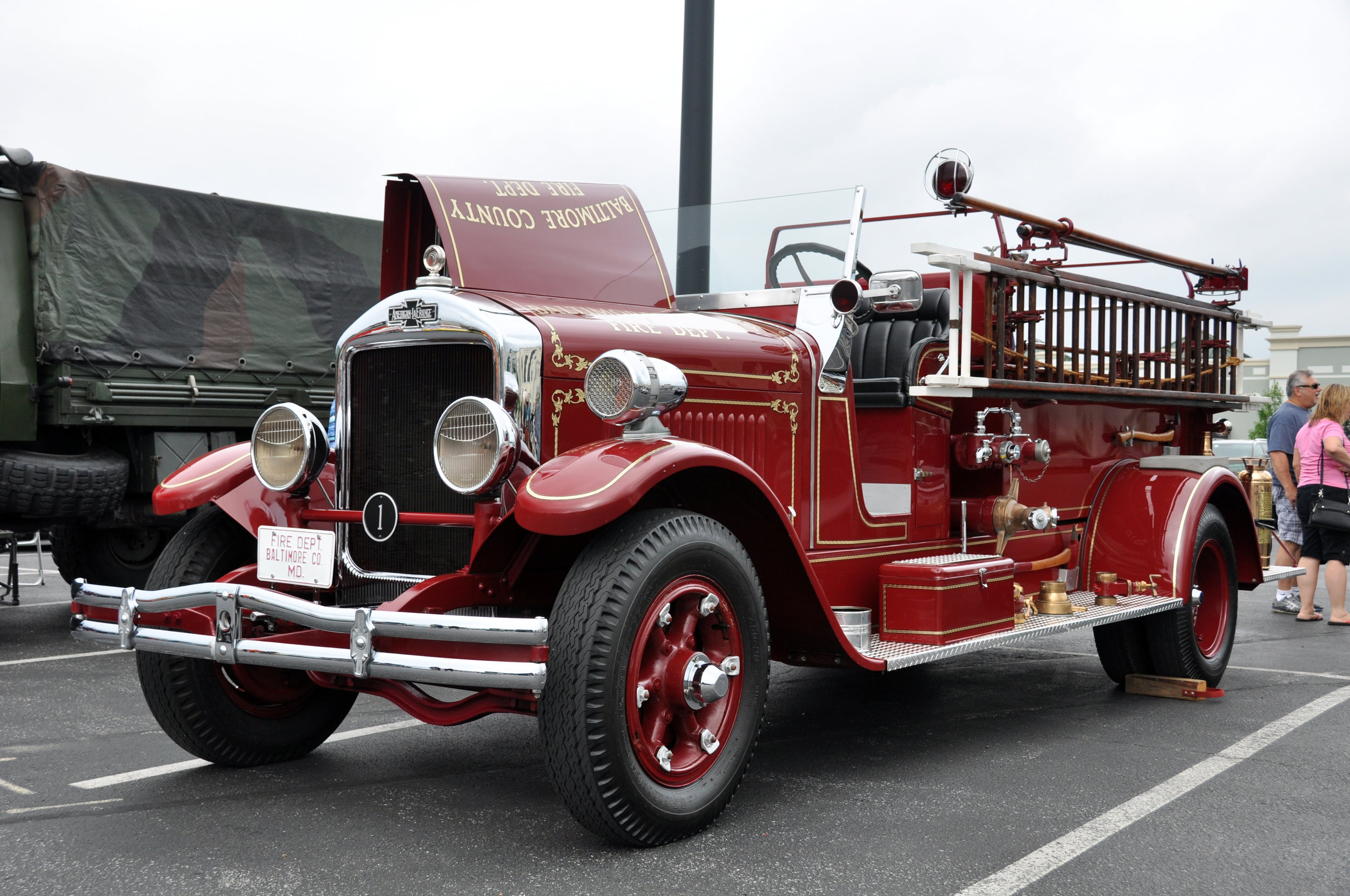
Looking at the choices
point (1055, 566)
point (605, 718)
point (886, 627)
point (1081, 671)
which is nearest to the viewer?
point (605, 718)

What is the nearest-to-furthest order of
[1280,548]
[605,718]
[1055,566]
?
[605,718] → [1055,566] → [1280,548]

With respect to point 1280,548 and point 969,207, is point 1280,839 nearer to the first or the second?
point 969,207

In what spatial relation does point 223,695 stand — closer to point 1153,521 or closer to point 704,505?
point 704,505

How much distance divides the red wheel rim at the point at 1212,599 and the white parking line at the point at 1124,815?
0.72 m

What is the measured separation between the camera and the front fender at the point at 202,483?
3.83 meters

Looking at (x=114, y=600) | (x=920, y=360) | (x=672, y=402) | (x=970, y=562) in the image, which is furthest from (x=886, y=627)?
(x=114, y=600)

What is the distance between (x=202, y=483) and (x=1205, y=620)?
465cm

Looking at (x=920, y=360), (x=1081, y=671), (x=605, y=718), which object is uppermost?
(x=920, y=360)

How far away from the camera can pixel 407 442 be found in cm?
378

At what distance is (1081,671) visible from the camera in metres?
6.30

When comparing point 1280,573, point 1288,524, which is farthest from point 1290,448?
point 1280,573

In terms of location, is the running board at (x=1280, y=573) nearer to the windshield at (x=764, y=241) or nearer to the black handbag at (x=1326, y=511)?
the black handbag at (x=1326, y=511)

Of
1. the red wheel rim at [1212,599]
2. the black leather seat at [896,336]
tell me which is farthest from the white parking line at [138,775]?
the red wheel rim at [1212,599]

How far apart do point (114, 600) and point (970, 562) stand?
2.87 metres
